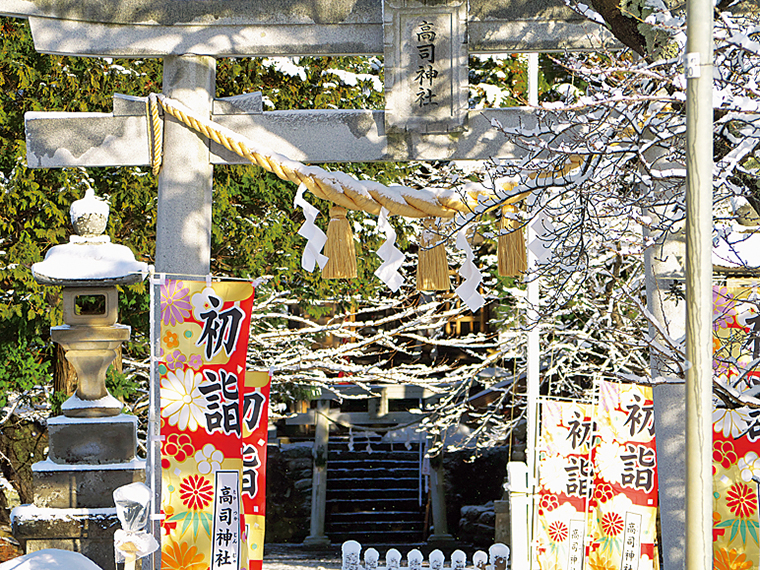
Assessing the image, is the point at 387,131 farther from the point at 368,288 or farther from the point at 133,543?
the point at 368,288

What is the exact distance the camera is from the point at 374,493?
16.1 m

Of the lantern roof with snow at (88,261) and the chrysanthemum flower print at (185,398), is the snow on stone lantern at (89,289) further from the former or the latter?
the chrysanthemum flower print at (185,398)

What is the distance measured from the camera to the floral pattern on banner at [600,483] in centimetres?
715

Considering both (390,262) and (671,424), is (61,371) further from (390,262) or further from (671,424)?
(671,424)

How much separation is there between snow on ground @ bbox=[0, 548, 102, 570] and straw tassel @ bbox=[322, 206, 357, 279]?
8.02ft

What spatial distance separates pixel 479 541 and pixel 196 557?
991cm

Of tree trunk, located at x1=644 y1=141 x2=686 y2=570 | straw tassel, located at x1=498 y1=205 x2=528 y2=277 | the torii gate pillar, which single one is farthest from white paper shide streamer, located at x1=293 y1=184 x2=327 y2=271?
tree trunk, located at x1=644 y1=141 x2=686 y2=570

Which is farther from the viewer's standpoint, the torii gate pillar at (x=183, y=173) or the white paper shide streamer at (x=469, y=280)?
the torii gate pillar at (x=183, y=173)

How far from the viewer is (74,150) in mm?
6070

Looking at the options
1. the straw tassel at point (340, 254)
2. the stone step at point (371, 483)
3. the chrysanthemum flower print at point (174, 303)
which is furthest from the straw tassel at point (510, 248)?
the stone step at point (371, 483)

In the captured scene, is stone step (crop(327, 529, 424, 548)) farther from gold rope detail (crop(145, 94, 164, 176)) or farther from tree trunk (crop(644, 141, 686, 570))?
gold rope detail (crop(145, 94, 164, 176))

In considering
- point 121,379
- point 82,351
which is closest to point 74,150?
point 82,351

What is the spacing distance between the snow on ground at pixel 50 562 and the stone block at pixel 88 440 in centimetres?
101

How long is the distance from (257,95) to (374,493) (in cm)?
1139
